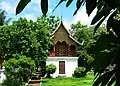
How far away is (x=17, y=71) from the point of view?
19375mm

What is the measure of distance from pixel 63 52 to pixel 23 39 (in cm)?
800

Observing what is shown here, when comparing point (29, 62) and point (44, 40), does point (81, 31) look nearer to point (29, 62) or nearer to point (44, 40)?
point (44, 40)

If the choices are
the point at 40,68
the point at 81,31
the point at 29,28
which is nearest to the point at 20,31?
the point at 29,28

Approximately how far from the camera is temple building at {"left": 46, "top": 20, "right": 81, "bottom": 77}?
33.2 meters

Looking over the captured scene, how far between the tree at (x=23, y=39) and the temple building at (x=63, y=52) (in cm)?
512

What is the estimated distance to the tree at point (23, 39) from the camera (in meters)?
26.5

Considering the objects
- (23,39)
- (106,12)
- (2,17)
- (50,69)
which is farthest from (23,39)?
(106,12)

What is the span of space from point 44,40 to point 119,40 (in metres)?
27.1

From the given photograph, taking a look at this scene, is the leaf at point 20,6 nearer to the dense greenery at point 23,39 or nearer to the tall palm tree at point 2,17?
the dense greenery at point 23,39

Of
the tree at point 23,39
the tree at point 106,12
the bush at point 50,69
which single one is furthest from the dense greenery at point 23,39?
the tree at point 106,12

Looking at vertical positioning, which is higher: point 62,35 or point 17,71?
point 62,35

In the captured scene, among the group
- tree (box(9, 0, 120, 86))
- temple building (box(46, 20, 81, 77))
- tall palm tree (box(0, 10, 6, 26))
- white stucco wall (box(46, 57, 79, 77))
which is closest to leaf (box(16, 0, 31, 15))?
tree (box(9, 0, 120, 86))

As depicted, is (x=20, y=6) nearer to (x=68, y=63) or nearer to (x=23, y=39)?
(x=23, y=39)

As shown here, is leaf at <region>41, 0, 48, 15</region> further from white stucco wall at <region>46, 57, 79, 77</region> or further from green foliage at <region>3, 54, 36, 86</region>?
white stucco wall at <region>46, 57, 79, 77</region>
